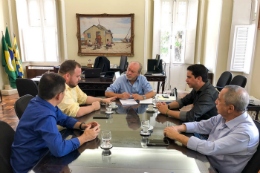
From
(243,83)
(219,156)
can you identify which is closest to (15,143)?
(219,156)

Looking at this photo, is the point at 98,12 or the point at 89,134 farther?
the point at 98,12

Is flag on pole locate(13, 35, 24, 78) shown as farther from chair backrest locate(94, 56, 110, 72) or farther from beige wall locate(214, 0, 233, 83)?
beige wall locate(214, 0, 233, 83)

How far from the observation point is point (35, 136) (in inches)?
50.9

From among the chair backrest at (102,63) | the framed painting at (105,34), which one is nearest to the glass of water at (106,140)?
the chair backrest at (102,63)

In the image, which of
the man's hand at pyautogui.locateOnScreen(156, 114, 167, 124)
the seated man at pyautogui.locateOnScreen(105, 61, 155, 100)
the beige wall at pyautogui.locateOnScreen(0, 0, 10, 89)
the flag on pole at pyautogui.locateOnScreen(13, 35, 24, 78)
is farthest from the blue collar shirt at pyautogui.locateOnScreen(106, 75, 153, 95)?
the beige wall at pyautogui.locateOnScreen(0, 0, 10, 89)

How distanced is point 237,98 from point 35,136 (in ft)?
4.57

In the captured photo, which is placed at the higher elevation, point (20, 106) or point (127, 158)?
point (20, 106)

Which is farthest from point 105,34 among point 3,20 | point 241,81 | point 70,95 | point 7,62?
point 70,95

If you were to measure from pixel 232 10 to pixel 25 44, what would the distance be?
21.2 feet

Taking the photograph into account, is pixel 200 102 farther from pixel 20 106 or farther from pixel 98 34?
pixel 98 34

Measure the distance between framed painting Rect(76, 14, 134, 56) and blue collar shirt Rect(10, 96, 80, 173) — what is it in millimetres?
5354

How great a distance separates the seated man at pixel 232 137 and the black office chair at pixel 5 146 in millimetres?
1109

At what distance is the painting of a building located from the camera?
639 centimetres

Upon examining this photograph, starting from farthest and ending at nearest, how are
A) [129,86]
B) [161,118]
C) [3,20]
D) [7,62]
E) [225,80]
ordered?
[3,20] < [7,62] < [225,80] < [129,86] < [161,118]
